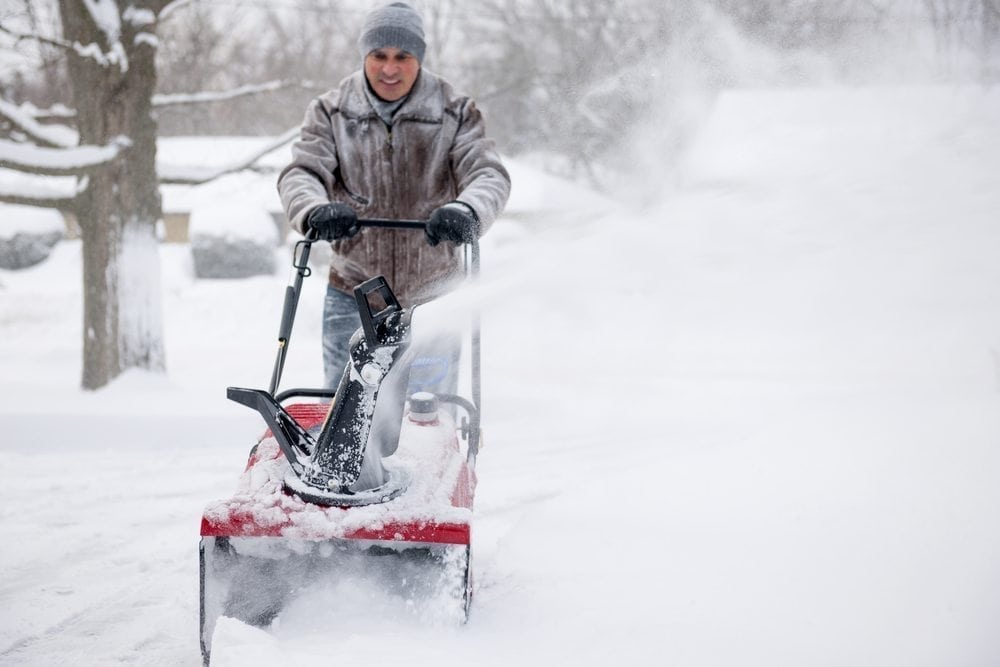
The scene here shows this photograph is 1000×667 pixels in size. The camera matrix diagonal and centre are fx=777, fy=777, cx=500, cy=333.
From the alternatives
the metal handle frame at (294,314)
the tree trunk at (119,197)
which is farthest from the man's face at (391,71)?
the tree trunk at (119,197)

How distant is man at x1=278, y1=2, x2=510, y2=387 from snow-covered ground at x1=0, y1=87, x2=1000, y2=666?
371 millimetres

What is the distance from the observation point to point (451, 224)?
2395mm

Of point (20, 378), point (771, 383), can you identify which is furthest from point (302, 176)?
point (20, 378)

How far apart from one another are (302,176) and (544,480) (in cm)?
209

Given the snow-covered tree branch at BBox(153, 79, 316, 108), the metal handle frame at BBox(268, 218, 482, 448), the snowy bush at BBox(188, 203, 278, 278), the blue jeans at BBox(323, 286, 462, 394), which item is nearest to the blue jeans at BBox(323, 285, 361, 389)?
the blue jeans at BBox(323, 286, 462, 394)

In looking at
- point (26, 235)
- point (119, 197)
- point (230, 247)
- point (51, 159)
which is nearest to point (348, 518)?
point (51, 159)

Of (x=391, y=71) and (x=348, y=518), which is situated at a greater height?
(x=391, y=71)

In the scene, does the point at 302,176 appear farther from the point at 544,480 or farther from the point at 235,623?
the point at 544,480

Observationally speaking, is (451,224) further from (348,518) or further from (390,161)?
(348,518)

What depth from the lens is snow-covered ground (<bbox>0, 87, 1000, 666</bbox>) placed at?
217 cm

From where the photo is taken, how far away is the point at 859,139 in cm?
647

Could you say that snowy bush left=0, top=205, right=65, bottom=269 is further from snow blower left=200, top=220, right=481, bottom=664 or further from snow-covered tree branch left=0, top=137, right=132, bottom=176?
snow blower left=200, top=220, right=481, bottom=664

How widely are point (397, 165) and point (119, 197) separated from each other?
14.2 feet

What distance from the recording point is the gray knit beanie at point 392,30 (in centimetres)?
282
